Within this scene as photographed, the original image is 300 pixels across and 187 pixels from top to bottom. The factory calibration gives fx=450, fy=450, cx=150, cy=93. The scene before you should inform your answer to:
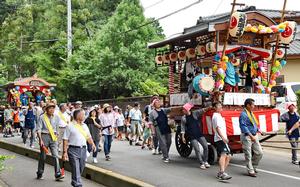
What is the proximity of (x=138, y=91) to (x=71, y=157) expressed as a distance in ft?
68.3

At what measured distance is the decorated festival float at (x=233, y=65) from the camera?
12.3 m

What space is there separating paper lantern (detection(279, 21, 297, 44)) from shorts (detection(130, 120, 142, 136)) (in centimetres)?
757

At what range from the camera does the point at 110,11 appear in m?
45.8

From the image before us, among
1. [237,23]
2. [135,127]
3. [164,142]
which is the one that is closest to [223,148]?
[164,142]

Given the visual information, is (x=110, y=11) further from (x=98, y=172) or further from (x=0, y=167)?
(x=0, y=167)

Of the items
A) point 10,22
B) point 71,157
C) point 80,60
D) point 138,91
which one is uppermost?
point 10,22

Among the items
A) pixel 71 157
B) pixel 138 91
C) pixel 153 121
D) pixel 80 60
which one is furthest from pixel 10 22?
pixel 71 157

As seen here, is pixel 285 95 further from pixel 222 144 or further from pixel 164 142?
pixel 222 144

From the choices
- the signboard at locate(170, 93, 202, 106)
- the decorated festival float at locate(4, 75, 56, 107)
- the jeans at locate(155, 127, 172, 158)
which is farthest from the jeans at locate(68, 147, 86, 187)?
the decorated festival float at locate(4, 75, 56, 107)

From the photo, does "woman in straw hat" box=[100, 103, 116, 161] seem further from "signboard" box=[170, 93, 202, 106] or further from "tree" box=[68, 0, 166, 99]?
"tree" box=[68, 0, 166, 99]

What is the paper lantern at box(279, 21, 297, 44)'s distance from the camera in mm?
13328

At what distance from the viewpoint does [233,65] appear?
1336 centimetres

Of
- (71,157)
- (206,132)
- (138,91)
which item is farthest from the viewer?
(138,91)

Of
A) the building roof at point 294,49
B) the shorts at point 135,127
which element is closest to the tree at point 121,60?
the building roof at point 294,49
